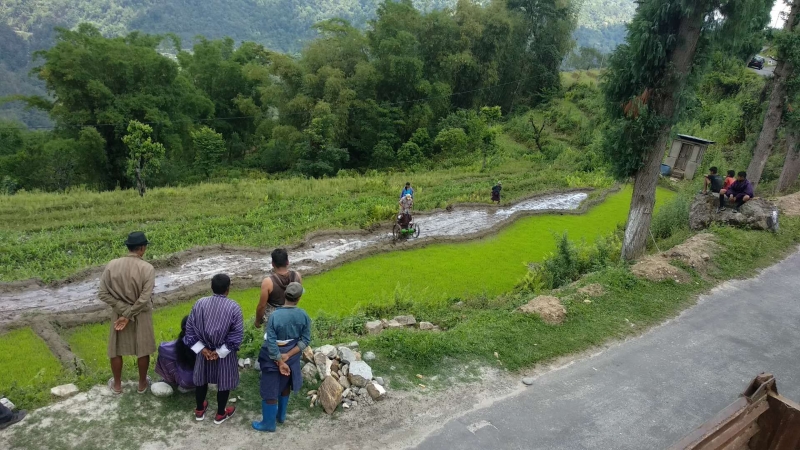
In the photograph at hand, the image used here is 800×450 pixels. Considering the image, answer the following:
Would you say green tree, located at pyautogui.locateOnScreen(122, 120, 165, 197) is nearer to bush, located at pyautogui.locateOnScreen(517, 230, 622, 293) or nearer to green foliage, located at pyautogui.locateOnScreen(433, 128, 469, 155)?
bush, located at pyautogui.locateOnScreen(517, 230, 622, 293)

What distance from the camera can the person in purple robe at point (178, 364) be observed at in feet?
18.0

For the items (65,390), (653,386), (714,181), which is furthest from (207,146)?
(653,386)

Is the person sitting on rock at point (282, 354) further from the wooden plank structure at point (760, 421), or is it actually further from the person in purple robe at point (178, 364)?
the wooden plank structure at point (760, 421)

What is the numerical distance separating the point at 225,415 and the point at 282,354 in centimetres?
105

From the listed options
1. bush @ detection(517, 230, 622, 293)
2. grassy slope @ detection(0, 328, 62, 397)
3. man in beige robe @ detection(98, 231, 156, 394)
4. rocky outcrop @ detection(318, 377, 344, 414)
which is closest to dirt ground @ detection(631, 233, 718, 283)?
bush @ detection(517, 230, 622, 293)

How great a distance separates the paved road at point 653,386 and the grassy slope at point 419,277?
3.70 m

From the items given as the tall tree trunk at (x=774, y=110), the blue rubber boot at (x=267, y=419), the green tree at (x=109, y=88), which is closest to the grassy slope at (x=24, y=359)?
the blue rubber boot at (x=267, y=419)

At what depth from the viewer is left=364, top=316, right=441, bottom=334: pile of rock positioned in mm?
8117

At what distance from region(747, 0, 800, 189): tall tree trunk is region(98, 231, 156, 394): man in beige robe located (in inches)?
679

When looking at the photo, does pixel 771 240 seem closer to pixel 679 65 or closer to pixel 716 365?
pixel 679 65

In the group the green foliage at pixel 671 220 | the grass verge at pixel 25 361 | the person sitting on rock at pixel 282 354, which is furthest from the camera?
the green foliage at pixel 671 220

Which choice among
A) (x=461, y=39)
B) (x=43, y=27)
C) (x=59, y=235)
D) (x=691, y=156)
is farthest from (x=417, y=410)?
(x=43, y=27)

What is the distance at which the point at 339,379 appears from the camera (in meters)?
6.12

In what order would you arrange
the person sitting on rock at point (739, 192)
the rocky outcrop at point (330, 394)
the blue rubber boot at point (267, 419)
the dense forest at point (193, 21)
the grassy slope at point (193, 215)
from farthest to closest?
the dense forest at point (193, 21) < the grassy slope at point (193, 215) < the person sitting on rock at point (739, 192) < the rocky outcrop at point (330, 394) < the blue rubber boot at point (267, 419)
